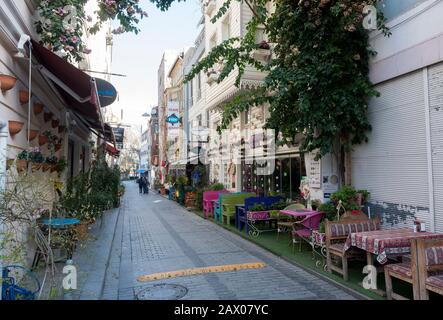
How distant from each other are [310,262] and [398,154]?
2807 mm

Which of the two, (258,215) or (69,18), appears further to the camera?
(258,215)

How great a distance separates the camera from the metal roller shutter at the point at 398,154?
6243 millimetres

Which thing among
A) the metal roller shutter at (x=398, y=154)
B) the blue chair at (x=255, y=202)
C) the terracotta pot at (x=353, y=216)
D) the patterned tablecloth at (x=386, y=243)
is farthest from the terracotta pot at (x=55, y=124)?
the metal roller shutter at (x=398, y=154)

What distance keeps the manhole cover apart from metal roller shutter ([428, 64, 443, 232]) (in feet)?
14.9

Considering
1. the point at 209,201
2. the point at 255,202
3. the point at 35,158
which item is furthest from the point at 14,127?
the point at 209,201

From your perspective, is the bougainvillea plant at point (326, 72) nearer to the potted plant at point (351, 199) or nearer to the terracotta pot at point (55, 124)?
the potted plant at point (351, 199)

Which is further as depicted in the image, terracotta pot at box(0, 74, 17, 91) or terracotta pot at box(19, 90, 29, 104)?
terracotta pot at box(19, 90, 29, 104)

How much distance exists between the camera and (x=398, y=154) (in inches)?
266

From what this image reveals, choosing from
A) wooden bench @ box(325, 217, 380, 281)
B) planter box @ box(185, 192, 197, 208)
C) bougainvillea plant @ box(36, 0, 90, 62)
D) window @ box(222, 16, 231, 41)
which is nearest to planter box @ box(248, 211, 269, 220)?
wooden bench @ box(325, 217, 380, 281)

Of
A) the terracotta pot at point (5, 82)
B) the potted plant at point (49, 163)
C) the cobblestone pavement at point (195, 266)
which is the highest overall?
the terracotta pot at point (5, 82)

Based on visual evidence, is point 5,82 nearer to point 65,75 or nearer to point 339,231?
point 65,75

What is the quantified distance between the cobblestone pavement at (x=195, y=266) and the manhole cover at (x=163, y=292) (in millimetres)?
111

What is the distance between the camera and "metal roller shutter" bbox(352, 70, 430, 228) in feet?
20.5

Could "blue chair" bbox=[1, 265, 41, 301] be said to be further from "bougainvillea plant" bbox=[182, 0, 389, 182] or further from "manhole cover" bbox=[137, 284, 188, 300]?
"bougainvillea plant" bbox=[182, 0, 389, 182]
